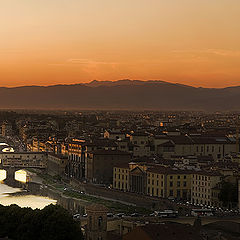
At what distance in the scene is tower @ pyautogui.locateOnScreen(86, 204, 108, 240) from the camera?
34.1 metres

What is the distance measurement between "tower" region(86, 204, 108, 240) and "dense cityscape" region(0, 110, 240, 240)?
0.11 ft

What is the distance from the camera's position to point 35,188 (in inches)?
2869

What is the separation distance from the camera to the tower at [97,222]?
112 feet

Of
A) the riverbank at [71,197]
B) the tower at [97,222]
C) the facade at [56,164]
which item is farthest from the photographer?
the facade at [56,164]

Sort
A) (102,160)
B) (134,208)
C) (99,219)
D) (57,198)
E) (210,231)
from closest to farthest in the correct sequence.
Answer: (99,219), (210,231), (134,208), (57,198), (102,160)

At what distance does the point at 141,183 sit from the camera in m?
60.1

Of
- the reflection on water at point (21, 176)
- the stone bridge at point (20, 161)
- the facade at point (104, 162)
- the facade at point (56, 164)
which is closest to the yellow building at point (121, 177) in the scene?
the facade at point (104, 162)

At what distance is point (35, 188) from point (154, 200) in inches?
775

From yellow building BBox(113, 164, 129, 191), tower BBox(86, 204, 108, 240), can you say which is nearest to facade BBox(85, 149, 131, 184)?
yellow building BBox(113, 164, 129, 191)

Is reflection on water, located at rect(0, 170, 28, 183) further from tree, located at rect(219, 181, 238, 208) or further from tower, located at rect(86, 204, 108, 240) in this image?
tower, located at rect(86, 204, 108, 240)

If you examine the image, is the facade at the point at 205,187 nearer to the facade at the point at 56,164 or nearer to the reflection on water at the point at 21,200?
the reflection on water at the point at 21,200

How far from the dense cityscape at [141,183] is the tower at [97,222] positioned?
3cm

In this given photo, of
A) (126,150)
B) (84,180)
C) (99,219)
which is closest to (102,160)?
(84,180)

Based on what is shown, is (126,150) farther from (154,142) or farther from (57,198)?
(57,198)
